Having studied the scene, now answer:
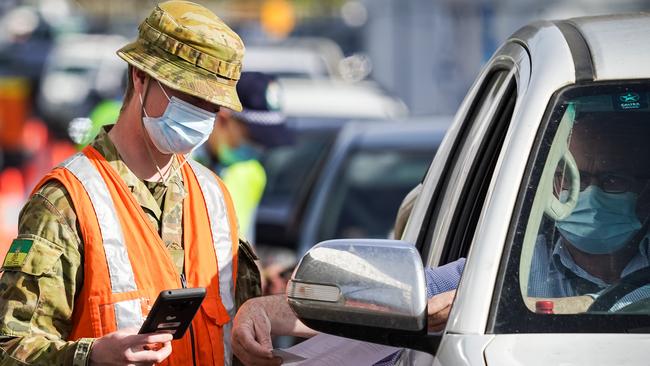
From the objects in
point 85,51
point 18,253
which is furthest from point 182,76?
point 85,51

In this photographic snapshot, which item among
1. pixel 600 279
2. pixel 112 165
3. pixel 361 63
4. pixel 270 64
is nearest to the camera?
pixel 600 279

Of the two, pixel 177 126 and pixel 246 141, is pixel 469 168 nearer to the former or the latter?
pixel 177 126

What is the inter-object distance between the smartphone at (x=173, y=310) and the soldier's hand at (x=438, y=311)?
52 centimetres

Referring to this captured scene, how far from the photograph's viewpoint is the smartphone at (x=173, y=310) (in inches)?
119

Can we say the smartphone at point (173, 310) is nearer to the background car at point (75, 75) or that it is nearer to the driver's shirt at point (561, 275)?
the driver's shirt at point (561, 275)

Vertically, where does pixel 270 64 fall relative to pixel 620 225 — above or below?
below

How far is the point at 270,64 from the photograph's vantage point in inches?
811

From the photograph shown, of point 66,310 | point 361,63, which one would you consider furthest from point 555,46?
point 361,63

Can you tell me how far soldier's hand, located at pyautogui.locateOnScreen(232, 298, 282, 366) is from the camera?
3.35 m

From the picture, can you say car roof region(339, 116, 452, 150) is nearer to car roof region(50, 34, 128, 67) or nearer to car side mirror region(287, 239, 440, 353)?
car side mirror region(287, 239, 440, 353)

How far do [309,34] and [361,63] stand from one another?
993 cm

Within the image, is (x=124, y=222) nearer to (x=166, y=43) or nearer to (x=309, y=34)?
(x=166, y=43)

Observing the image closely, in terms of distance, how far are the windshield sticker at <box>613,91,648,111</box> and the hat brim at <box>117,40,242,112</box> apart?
0.96m

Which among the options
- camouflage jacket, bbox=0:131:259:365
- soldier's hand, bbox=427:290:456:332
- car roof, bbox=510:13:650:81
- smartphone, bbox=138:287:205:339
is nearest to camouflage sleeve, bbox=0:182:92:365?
camouflage jacket, bbox=0:131:259:365
